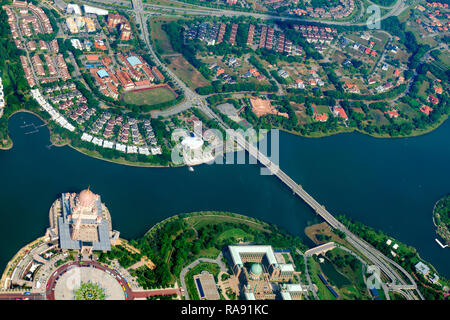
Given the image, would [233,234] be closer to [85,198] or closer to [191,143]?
[85,198]

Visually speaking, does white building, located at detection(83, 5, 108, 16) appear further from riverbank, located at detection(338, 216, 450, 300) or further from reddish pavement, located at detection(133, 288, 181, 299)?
reddish pavement, located at detection(133, 288, 181, 299)

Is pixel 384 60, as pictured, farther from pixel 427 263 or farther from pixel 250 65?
pixel 427 263

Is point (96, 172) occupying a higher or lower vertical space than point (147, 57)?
lower

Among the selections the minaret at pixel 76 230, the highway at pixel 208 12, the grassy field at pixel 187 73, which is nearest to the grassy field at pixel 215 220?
the minaret at pixel 76 230

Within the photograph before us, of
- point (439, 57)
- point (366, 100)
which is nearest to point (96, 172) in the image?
point (366, 100)

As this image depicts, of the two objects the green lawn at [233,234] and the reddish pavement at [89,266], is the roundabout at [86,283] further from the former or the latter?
the green lawn at [233,234]
